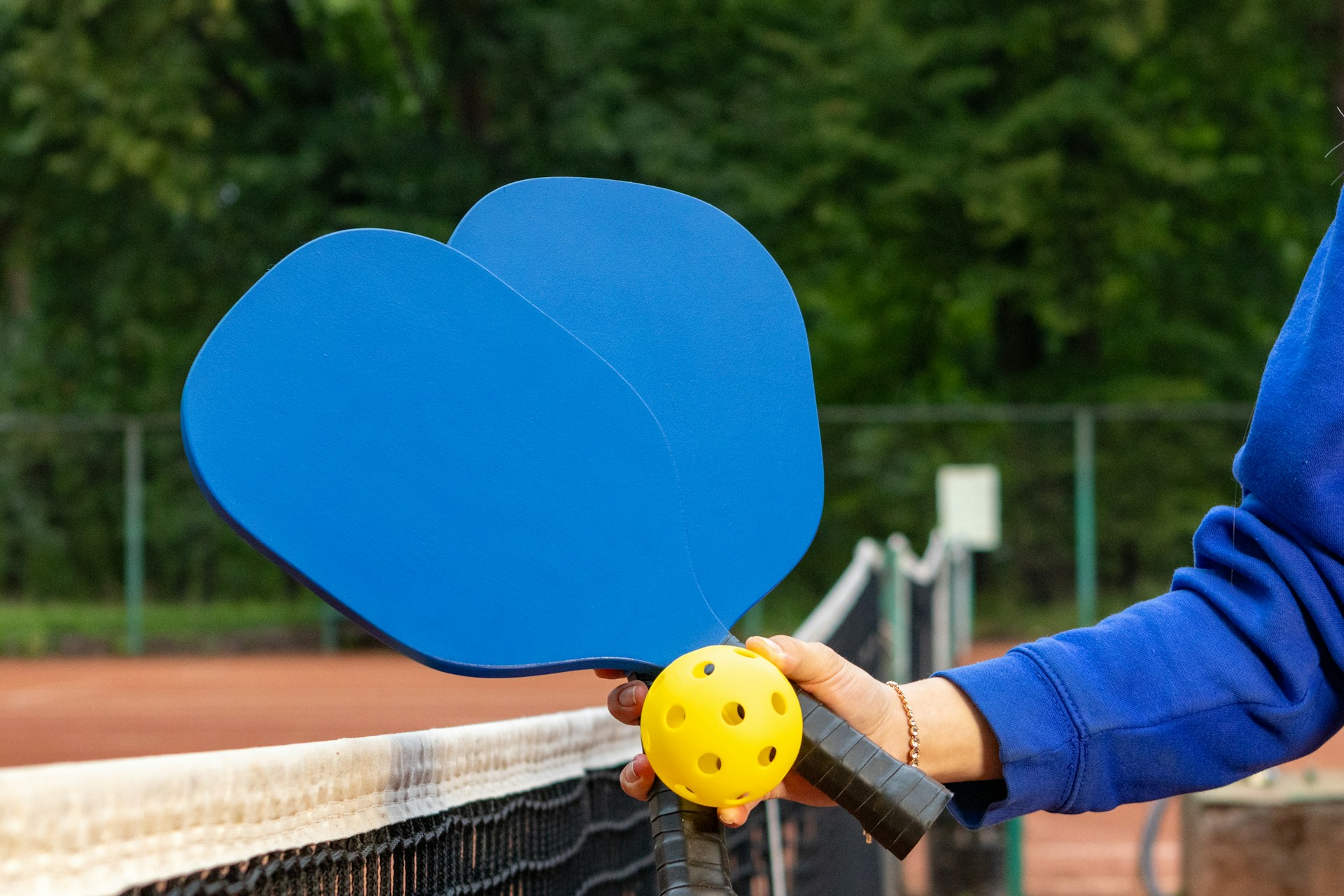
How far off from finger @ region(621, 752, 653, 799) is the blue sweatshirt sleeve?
28 cm

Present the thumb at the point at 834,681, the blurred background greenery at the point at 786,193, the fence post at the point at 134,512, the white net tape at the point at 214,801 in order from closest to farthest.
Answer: the white net tape at the point at 214,801, the thumb at the point at 834,681, the blurred background greenery at the point at 786,193, the fence post at the point at 134,512

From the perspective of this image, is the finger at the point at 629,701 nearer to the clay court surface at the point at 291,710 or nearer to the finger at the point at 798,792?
the finger at the point at 798,792

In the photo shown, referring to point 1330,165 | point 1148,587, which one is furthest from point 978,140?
point 1148,587

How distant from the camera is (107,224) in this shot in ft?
56.3

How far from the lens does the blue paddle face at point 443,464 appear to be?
0.87 metres

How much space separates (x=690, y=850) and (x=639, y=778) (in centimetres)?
7

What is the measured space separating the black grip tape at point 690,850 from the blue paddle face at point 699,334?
0.15 meters

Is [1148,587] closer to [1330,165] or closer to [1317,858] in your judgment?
[1330,165]

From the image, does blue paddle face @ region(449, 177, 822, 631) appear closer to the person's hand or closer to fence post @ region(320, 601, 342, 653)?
the person's hand

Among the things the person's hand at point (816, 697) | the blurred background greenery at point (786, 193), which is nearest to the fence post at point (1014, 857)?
the person's hand at point (816, 697)

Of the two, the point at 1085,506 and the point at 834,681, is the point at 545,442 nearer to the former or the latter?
the point at 834,681

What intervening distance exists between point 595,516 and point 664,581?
0.22 ft

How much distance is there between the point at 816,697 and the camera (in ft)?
3.36

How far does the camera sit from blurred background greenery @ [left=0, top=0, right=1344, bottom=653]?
14.7 m
